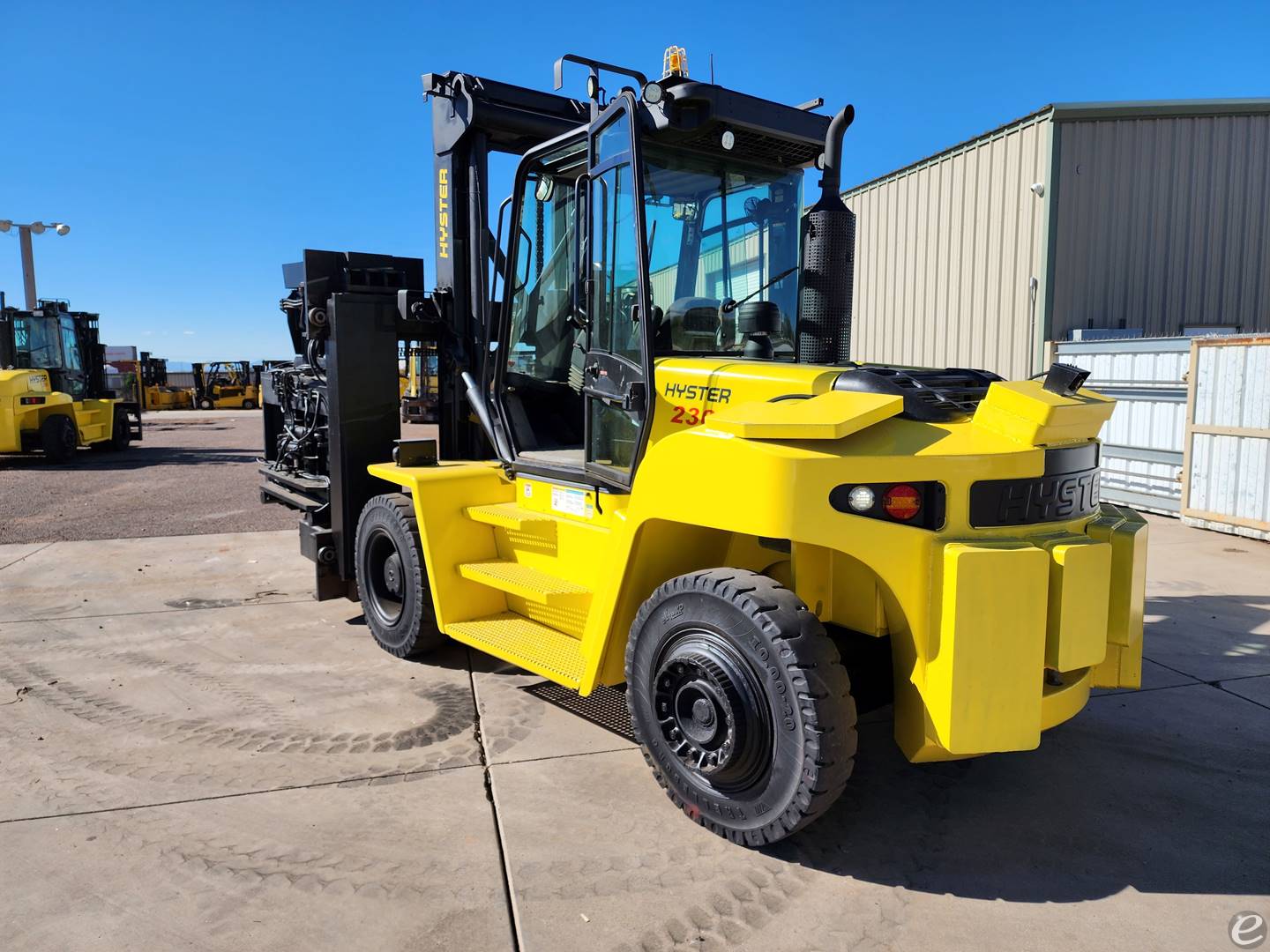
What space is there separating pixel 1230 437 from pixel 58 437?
18.1 metres

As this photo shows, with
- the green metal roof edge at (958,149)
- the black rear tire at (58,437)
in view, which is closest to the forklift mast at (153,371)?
the black rear tire at (58,437)

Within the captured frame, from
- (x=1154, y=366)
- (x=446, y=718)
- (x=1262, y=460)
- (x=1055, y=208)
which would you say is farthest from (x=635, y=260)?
(x=1055, y=208)

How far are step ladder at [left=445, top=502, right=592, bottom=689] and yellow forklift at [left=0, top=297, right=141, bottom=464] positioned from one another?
14.6 meters

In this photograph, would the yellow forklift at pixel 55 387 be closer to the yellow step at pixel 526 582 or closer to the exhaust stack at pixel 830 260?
the yellow step at pixel 526 582

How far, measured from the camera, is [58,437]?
16.3 m

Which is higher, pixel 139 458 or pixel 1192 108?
pixel 1192 108

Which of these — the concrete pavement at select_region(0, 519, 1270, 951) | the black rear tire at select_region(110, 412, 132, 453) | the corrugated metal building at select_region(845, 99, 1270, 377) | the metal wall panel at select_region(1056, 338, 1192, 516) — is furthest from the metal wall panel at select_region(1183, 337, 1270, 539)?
the black rear tire at select_region(110, 412, 132, 453)

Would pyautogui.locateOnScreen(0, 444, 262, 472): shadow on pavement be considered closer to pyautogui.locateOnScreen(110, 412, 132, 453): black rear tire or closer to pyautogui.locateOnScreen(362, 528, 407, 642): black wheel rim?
pyautogui.locateOnScreen(110, 412, 132, 453): black rear tire

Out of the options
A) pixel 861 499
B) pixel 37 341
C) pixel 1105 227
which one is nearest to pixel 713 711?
pixel 861 499

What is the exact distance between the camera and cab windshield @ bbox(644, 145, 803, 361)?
3900mm

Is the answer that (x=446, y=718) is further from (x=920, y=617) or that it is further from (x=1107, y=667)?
(x=1107, y=667)

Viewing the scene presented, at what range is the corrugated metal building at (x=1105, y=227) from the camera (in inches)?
495

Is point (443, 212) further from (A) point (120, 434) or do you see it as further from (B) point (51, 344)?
(A) point (120, 434)

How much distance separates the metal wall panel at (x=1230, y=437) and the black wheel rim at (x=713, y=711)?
8.18m
